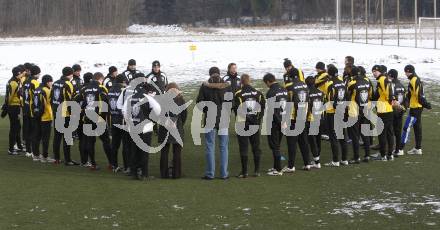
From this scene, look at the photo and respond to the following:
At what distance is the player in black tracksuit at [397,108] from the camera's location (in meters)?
15.2

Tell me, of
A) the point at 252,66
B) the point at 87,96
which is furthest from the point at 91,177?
the point at 252,66

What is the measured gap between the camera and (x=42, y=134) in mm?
15547

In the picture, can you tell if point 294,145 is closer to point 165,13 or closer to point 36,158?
point 36,158

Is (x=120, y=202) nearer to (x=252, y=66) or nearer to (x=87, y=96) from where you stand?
(x=87, y=96)

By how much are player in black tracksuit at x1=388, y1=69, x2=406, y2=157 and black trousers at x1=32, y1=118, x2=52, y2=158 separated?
24.1 feet

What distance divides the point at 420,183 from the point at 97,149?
788cm

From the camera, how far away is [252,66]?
38.2 metres

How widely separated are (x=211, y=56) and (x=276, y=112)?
95.1ft

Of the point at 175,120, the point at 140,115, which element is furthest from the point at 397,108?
the point at 140,115

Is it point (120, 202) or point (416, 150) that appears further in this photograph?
point (416, 150)

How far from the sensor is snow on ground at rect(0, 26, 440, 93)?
120ft

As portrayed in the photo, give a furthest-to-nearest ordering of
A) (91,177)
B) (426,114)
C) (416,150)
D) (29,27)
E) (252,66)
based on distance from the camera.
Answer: (29,27) → (252,66) → (426,114) → (416,150) → (91,177)

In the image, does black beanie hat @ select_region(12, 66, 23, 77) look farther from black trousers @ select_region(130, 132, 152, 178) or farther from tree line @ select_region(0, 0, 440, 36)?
tree line @ select_region(0, 0, 440, 36)

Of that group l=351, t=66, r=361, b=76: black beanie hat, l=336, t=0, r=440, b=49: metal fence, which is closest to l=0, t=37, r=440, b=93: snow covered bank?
l=336, t=0, r=440, b=49: metal fence
